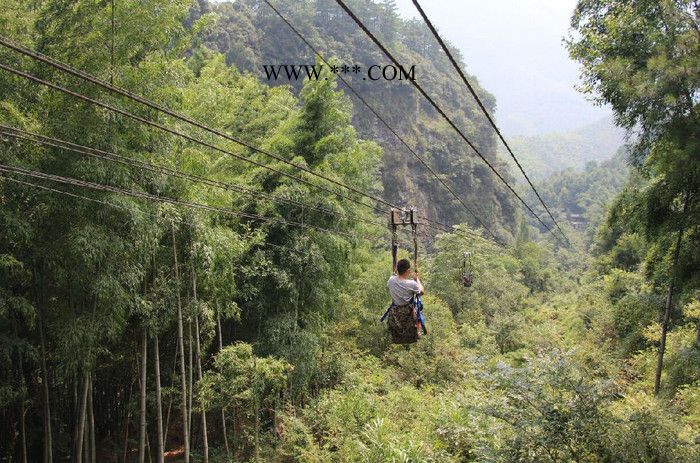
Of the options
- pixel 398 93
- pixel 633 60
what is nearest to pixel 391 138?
pixel 398 93

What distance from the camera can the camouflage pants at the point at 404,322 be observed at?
17.3 feet

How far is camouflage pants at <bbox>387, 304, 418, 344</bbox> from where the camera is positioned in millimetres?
5258

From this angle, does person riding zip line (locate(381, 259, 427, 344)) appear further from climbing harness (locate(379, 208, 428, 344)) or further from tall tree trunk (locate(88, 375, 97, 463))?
tall tree trunk (locate(88, 375, 97, 463))

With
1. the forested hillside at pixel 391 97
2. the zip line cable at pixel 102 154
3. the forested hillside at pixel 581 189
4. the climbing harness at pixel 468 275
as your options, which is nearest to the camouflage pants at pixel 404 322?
the zip line cable at pixel 102 154

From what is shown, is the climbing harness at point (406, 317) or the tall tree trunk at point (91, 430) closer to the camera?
the climbing harness at point (406, 317)

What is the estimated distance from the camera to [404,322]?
5.31 meters

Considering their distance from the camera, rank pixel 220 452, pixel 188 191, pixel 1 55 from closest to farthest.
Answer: pixel 1 55 < pixel 188 191 < pixel 220 452

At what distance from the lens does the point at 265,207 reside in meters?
10.1

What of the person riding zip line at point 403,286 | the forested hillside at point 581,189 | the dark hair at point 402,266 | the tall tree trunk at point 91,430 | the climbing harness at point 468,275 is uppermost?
the forested hillside at point 581,189

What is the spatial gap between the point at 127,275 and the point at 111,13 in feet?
10.5

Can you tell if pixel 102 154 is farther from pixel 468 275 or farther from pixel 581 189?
pixel 581 189

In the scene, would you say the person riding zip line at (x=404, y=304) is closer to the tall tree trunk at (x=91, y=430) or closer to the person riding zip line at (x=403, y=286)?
the person riding zip line at (x=403, y=286)

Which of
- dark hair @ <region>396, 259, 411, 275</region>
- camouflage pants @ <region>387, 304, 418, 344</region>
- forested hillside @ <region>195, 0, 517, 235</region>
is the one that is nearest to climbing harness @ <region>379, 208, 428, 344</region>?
camouflage pants @ <region>387, 304, 418, 344</region>

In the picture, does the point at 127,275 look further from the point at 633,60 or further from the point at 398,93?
the point at 398,93
